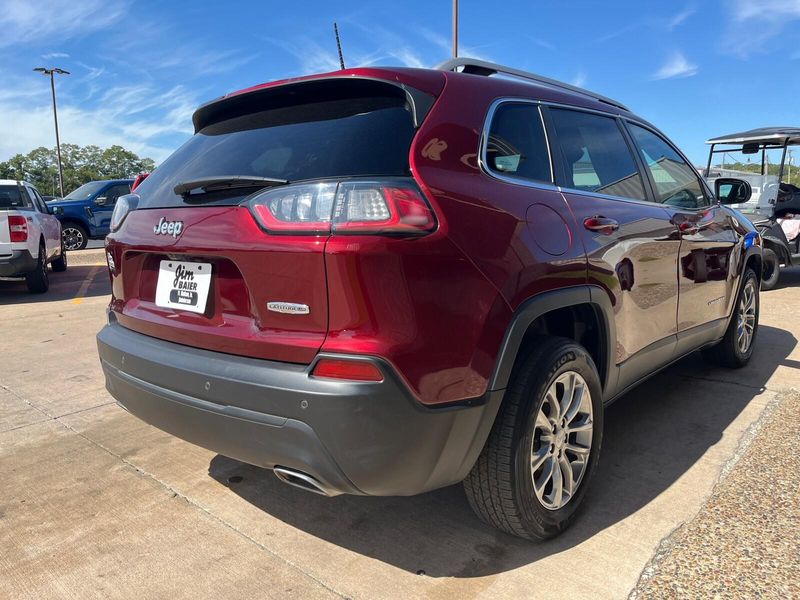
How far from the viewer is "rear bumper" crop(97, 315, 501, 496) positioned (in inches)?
72.9

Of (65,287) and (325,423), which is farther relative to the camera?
(65,287)

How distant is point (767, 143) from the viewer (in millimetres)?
9953

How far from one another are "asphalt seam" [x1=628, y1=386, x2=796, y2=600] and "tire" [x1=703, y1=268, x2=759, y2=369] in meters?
0.35

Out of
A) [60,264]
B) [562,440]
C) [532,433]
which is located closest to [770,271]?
[562,440]

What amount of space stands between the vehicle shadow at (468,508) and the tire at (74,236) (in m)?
14.0

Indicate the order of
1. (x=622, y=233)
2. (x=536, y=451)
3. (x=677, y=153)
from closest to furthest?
(x=536, y=451)
(x=622, y=233)
(x=677, y=153)

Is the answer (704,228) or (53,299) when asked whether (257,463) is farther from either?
(53,299)

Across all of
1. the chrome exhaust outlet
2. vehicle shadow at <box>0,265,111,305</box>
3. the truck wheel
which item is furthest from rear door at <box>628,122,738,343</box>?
the truck wheel

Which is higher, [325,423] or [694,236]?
[694,236]

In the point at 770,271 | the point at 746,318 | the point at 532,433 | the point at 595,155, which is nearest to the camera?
the point at 532,433

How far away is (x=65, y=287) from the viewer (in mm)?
9734

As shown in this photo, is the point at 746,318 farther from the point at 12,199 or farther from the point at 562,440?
the point at 12,199

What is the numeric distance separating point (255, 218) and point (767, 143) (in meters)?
10.3

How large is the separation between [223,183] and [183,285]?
0.41 m
